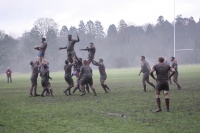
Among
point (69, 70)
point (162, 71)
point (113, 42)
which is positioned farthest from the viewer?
point (113, 42)

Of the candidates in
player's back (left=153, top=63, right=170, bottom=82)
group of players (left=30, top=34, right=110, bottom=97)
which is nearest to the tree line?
group of players (left=30, top=34, right=110, bottom=97)

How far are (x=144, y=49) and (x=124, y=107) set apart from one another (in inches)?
3692

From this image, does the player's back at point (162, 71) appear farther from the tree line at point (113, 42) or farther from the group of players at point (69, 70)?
the tree line at point (113, 42)

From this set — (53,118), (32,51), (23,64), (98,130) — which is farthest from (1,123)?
(23,64)

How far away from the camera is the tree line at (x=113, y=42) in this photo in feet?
256

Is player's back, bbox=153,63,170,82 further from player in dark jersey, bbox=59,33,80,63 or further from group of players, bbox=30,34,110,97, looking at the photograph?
player in dark jersey, bbox=59,33,80,63

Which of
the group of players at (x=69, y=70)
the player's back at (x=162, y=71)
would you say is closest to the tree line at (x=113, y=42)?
the group of players at (x=69, y=70)

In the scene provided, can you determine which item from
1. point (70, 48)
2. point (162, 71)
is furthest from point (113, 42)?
point (162, 71)

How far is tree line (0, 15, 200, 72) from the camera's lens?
256 feet

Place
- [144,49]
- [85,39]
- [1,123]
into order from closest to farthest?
[1,123] < [85,39] < [144,49]

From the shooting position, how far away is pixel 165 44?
10369cm

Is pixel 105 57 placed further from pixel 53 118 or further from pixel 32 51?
pixel 53 118

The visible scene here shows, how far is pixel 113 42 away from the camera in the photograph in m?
104

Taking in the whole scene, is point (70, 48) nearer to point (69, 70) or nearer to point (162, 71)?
point (69, 70)
